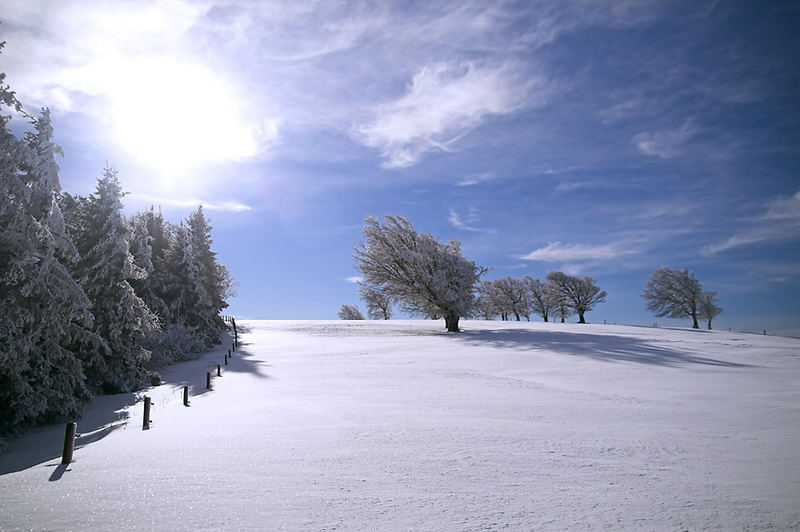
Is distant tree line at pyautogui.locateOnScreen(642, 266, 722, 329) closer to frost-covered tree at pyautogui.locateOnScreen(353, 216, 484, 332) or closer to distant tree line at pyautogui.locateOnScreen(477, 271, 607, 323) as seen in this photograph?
distant tree line at pyautogui.locateOnScreen(477, 271, 607, 323)

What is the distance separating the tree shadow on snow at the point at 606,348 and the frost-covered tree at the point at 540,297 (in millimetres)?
42382

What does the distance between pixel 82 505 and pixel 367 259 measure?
111ft

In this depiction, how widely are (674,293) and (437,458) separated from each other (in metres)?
66.9

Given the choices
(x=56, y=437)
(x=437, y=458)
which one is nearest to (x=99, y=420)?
(x=56, y=437)

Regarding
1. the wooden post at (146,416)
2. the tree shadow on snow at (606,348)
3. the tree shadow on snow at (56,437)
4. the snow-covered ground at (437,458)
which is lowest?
the tree shadow on snow at (56,437)

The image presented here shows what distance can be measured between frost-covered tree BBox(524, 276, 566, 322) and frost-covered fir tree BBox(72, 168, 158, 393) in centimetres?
6453

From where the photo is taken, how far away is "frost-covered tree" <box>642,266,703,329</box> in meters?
59.3

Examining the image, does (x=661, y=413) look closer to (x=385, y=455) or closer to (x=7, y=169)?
(x=385, y=455)

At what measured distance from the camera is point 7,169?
35.1 feet

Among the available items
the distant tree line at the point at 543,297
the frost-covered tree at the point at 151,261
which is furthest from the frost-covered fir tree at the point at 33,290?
the distant tree line at the point at 543,297

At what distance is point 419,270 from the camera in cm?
3616

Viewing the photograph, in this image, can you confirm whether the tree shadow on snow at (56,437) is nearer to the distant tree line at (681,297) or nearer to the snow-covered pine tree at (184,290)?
the snow-covered pine tree at (184,290)

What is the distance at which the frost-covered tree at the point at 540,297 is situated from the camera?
233 ft

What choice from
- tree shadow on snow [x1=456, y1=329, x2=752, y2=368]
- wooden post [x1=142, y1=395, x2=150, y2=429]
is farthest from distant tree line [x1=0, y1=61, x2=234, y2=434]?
tree shadow on snow [x1=456, y1=329, x2=752, y2=368]
